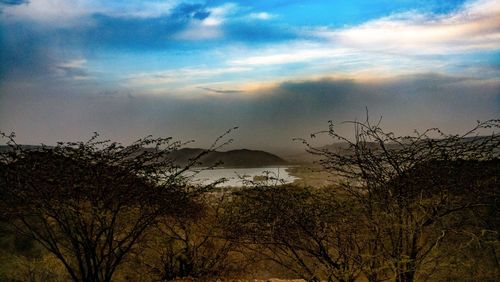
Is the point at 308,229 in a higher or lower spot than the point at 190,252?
higher

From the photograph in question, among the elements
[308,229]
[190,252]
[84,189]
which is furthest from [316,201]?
[190,252]

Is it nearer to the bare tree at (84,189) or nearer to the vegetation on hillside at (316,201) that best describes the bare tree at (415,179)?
the vegetation on hillside at (316,201)

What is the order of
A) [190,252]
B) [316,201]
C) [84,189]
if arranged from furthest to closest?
[190,252] < [316,201] < [84,189]

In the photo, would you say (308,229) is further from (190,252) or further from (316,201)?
(190,252)

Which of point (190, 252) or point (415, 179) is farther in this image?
point (190, 252)

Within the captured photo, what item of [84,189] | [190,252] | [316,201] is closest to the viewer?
[84,189]

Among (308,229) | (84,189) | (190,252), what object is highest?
(84,189)

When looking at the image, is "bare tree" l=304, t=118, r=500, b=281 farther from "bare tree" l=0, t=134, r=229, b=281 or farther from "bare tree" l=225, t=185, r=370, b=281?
"bare tree" l=0, t=134, r=229, b=281

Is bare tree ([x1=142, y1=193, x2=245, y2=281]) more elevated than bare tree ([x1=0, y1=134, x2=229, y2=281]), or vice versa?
bare tree ([x1=0, y1=134, x2=229, y2=281])

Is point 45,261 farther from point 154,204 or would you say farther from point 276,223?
point 276,223

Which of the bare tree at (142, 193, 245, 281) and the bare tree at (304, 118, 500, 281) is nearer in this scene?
the bare tree at (304, 118, 500, 281)

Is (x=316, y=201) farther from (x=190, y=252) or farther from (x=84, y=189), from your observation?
(x=190, y=252)

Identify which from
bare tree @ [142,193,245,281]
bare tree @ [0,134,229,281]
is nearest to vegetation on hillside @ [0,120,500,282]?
bare tree @ [0,134,229,281]

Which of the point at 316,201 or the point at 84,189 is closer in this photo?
the point at 84,189
